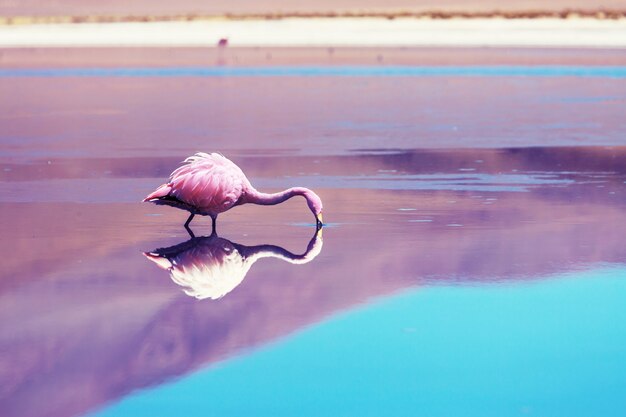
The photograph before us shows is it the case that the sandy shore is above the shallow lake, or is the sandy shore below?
below

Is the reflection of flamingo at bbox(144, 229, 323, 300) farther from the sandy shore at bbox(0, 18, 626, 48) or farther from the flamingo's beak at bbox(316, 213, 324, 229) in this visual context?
the sandy shore at bbox(0, 18, 626, 48)

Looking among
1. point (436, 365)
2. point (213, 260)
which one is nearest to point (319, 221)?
point (213, 260)

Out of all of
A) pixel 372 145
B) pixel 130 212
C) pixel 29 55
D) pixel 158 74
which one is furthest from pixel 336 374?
pixel 29 55

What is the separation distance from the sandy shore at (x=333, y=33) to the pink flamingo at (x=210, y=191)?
41.7 metres

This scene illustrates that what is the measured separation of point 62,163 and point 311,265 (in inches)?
279

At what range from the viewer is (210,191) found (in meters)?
9.97

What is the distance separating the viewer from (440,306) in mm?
7758

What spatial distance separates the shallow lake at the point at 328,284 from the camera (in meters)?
6.24

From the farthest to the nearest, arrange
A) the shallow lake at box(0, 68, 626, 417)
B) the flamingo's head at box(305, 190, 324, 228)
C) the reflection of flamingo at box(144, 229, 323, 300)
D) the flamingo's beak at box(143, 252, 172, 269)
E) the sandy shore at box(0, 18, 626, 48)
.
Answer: the sandy shore at box(0, 18, 626, 48) → the flamingo's head at box(305, 190, 324, 228) → the flamingo's beak at box(143, 252, 172, 269) → the reflection of flamingo at box(144, 229, 323, 300) → the shallow lake at box(0, 68, 626, 417)

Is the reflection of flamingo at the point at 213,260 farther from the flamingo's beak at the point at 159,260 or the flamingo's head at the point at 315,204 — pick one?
the flamingo's head at the point at 315,204

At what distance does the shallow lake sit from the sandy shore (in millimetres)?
37672

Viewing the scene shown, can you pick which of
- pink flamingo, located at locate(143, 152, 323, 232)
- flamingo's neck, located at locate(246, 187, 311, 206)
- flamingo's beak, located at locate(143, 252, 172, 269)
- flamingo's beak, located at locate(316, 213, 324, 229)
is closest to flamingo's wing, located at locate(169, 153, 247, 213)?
pink flamingo, located at locate(143, 152, 323, 232)

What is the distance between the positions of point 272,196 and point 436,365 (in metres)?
4.05

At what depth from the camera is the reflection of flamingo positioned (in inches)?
328
